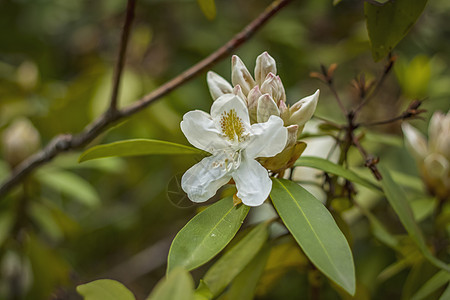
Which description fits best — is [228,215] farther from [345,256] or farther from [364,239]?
[364,239]

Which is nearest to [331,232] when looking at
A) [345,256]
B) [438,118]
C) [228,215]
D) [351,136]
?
[345,256]

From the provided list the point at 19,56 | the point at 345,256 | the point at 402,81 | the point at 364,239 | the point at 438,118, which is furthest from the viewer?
the point at 19,56

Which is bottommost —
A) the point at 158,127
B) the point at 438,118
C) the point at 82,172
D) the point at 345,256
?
the point at 82,172

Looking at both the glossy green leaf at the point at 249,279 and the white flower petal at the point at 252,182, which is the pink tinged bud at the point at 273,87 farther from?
the glossy green leaf at the point at 249,279

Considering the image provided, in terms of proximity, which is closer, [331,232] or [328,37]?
[331,232]

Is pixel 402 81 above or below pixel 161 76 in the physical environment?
below

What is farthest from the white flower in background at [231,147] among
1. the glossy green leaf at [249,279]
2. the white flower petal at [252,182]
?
the glossy green leaf at [249,279]

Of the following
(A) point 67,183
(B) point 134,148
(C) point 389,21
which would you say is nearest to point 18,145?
(A) point 67,183
